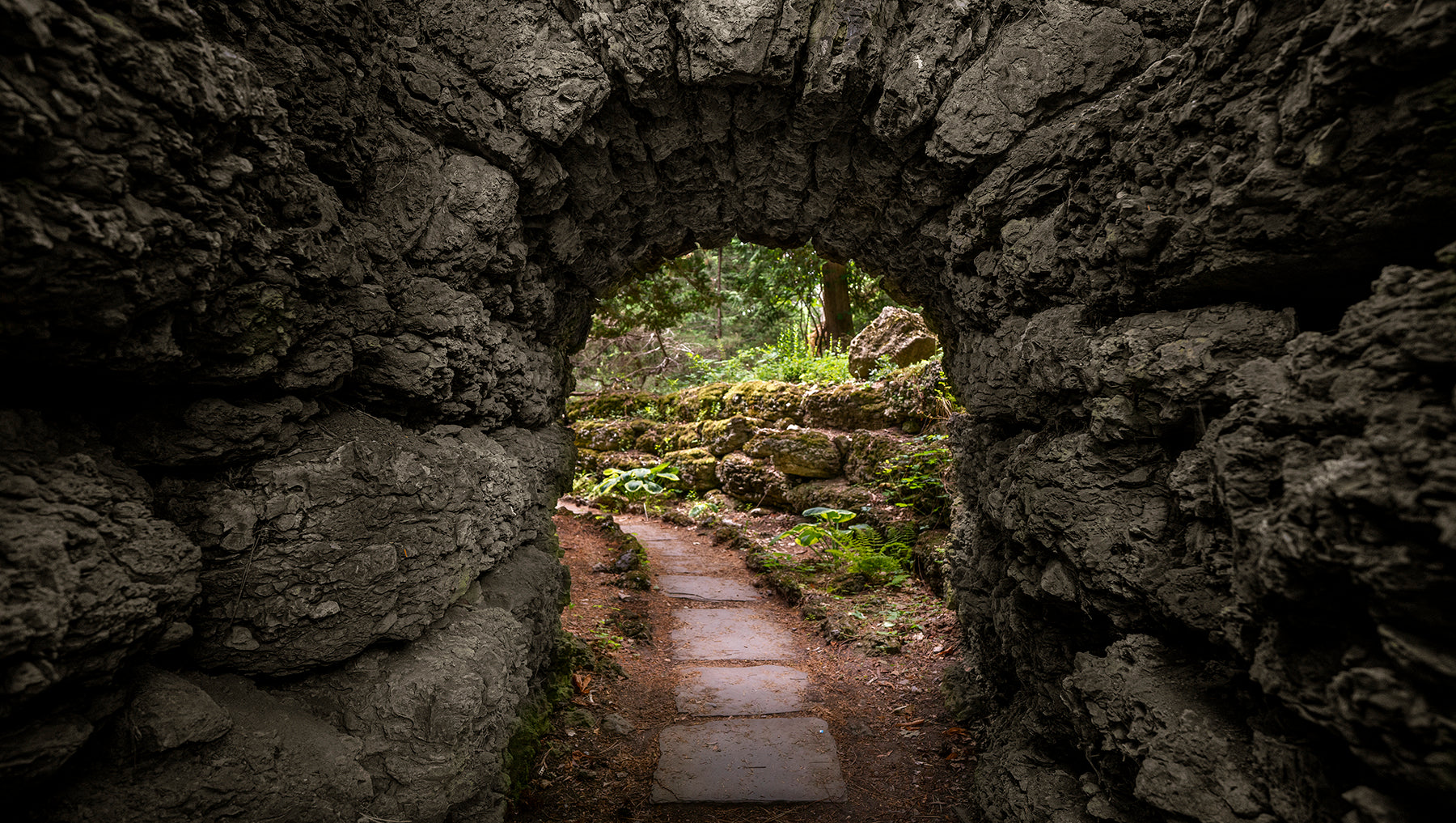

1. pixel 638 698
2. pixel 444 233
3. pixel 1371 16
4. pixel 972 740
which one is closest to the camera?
pixel 1371 16

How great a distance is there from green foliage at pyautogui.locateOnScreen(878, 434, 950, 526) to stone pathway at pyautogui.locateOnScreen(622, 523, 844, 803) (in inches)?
91.4

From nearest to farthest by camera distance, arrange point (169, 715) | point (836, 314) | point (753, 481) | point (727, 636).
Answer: point (169, 715) < point (727, 636) < point (753, 481) < point (836, 314)

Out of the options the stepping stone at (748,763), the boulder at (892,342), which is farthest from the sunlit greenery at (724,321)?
the stepping stone at (748,763)

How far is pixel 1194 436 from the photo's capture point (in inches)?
93.8

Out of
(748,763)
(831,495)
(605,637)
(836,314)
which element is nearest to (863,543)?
(831,495)

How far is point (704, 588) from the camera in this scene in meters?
7.33

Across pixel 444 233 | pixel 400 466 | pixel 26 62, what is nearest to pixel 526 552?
pixel 400 466

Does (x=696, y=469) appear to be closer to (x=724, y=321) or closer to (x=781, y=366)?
(x=781, y=366)

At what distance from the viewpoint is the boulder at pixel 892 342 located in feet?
35.0

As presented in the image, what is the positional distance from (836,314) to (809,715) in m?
9.57

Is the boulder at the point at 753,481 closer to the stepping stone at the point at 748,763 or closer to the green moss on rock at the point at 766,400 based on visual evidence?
the green moss on rock at the point at 766,400

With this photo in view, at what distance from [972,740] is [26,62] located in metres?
5.38

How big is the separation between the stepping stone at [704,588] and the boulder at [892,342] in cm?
481

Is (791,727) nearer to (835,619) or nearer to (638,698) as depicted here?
(638,698)
